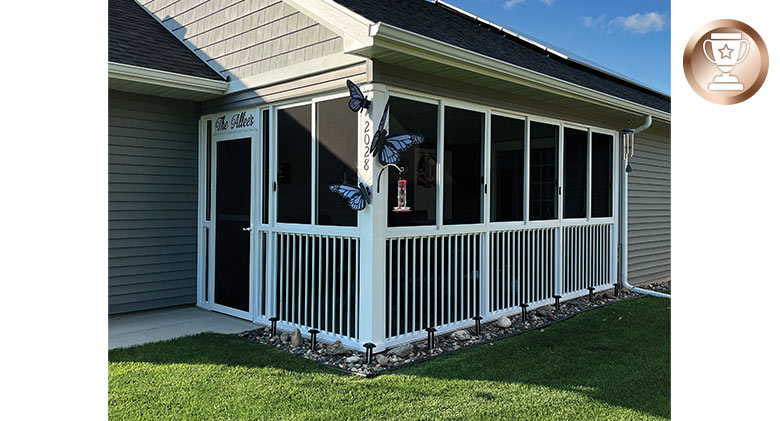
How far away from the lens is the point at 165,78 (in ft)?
17.4

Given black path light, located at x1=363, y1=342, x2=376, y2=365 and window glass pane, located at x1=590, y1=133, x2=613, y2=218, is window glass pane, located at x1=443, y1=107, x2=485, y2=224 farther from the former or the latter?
window glass pane, located at x1=590, y1=133, x2=613, y2=218

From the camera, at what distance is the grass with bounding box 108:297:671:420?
10.6 ft

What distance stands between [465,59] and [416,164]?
3.07 ft

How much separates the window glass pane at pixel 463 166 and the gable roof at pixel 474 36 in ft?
2.32

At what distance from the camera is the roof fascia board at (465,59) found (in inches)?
153

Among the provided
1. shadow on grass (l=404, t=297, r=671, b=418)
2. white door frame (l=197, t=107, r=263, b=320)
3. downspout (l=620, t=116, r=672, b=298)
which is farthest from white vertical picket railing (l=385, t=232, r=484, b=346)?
downspout (l=620, t=116, r=672, b=298)

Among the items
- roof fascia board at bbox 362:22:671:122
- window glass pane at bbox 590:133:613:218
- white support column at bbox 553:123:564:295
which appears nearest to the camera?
roof fascia board at bbox 362:22:671:122

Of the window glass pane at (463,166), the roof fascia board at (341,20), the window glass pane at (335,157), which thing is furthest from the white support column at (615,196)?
the roof fascia board at (341,20)

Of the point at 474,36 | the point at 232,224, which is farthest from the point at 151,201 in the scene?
the point at 474,36

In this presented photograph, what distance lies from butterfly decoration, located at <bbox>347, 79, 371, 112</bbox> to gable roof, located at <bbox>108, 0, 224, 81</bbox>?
6.77 ft
